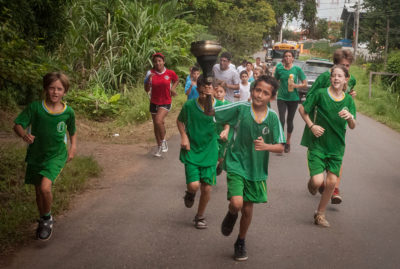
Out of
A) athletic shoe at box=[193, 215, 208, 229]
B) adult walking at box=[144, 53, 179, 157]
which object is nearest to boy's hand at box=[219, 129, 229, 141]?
athletic shoe at box=[193, 215, 208, 229]

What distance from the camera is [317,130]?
17.9 feet

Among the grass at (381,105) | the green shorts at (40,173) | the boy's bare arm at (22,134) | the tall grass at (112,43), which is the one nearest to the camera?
the boy's bare arm at (22,134)

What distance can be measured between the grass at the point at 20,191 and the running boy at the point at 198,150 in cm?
180

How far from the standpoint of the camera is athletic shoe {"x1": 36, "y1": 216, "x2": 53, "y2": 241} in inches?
195

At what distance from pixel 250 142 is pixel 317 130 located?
123 centimetres

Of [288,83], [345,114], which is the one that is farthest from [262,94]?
[288,83]

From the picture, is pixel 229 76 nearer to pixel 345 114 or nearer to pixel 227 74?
pixel 227 74

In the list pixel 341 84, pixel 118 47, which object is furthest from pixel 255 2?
pixel 341 84

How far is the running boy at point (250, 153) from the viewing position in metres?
4.54

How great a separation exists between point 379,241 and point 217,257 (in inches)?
73.8

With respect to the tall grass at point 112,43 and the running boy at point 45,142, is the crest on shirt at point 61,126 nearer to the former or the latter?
the running boy at point 45,142

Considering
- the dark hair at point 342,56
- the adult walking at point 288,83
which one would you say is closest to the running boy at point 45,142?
the dark hair at point 342,56

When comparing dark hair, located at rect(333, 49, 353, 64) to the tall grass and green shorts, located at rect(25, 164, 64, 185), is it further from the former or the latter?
the tall grass

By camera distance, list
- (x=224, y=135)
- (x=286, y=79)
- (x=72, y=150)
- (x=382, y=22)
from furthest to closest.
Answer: (x=382, y=22) → (x=286, y=79) → (x=72, y=150) → (x=224, y=135)
